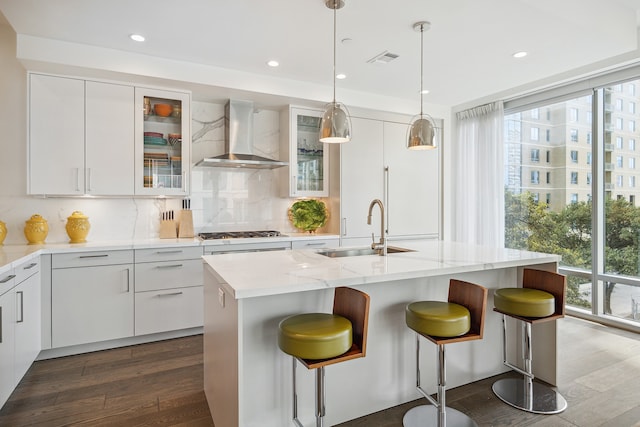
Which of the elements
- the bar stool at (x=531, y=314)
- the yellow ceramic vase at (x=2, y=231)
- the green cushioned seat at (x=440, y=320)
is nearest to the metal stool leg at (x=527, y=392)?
the bar stool at (x=531, y=314)

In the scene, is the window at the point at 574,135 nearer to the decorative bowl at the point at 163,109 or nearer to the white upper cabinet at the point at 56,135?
the decorative bowl at the point at 163,109

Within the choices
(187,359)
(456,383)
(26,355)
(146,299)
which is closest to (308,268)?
(456,383)

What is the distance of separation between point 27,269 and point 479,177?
16.3 ft

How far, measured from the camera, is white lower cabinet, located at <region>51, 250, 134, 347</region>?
9.94 feet

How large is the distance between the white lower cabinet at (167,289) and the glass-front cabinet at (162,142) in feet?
2.24

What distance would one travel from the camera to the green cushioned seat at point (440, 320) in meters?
1.90

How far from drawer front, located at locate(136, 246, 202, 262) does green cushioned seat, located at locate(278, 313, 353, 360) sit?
2.06 m

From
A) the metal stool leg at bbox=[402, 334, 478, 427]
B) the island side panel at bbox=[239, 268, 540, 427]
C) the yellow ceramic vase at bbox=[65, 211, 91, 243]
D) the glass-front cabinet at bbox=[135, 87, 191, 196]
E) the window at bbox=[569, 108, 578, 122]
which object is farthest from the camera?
the window at bbox=[569, 108, 578, 122]

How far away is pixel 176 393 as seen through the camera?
8.12 ft

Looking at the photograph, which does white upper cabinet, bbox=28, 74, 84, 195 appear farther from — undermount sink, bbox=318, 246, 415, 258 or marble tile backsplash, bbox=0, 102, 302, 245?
undermount sink, bbox=318, 246, 415, 258

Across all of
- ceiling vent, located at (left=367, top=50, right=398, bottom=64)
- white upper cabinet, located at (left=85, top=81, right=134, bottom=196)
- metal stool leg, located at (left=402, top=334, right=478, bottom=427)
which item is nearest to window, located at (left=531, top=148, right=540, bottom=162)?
ceiling vent, located at (left=367, top=50, right=398, bottom=64)

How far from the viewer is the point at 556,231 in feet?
14.2

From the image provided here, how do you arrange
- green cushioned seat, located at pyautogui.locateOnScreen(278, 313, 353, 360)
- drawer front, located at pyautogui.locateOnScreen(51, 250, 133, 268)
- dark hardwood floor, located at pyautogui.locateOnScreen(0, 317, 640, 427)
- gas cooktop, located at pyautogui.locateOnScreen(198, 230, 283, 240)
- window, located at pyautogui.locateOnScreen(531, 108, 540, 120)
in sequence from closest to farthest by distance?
green cushioned seat, located at pyautogui.locateOnScreen(278, 313, 353, 360) → dark hardwood floor, located at pyautogui.locateOnScreen(0, 317, 640, 427) → drawer front, located at pyautogui.locateOnScreen(51, 250, 133, 268) → gas cooktop, located at pyautogui.locateOnScreen(198, 230, 283, 240) → window, located at pyautogui.locateOnScreen(531, 108, 540, 120)

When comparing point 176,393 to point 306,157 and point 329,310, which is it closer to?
point 329,310
